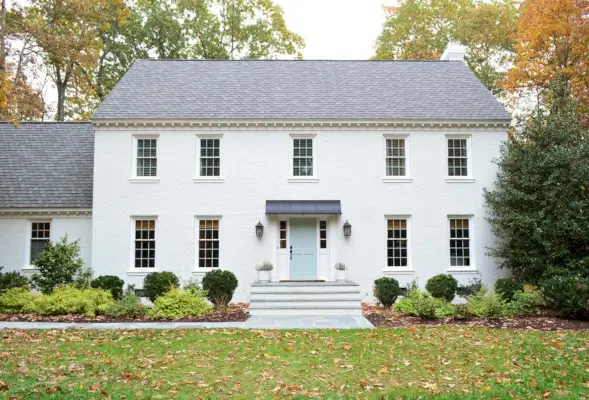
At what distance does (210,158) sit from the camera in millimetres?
18969

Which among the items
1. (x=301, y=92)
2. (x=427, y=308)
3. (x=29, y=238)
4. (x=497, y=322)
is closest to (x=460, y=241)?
(x=427, y=308)

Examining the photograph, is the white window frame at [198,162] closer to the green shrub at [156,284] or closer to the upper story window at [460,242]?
the green shrub at [156,284]

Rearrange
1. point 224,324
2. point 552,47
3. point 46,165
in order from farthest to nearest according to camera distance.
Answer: point 552,47
point 46,165
point 224,324

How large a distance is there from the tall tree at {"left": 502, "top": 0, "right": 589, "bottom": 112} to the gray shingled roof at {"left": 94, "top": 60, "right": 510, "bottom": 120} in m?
5.23

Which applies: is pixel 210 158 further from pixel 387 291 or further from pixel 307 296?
pixel 387 291

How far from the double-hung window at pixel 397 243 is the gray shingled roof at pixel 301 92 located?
4114 millimetres

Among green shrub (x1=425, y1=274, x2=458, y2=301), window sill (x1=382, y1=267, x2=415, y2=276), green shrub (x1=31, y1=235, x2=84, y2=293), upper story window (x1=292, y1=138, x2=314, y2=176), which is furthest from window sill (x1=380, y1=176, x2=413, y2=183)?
green shrub (x1=31, y1=235, x2=84, y2=293)

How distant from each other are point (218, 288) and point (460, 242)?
9428 mm

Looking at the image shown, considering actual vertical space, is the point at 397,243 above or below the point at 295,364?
above

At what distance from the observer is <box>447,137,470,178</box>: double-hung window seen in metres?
19.1

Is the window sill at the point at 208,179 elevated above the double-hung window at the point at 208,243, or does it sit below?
above

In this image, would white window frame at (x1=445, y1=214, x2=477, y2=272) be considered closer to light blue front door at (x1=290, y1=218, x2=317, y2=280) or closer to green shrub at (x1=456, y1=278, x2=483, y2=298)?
green shrub at (x1=456, y1=278, x2=483, y2=298)

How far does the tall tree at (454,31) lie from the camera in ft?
104

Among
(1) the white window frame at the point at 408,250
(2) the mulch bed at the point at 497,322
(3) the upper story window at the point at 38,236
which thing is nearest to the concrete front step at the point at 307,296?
(2) the mulch bed at the point at 497,322
